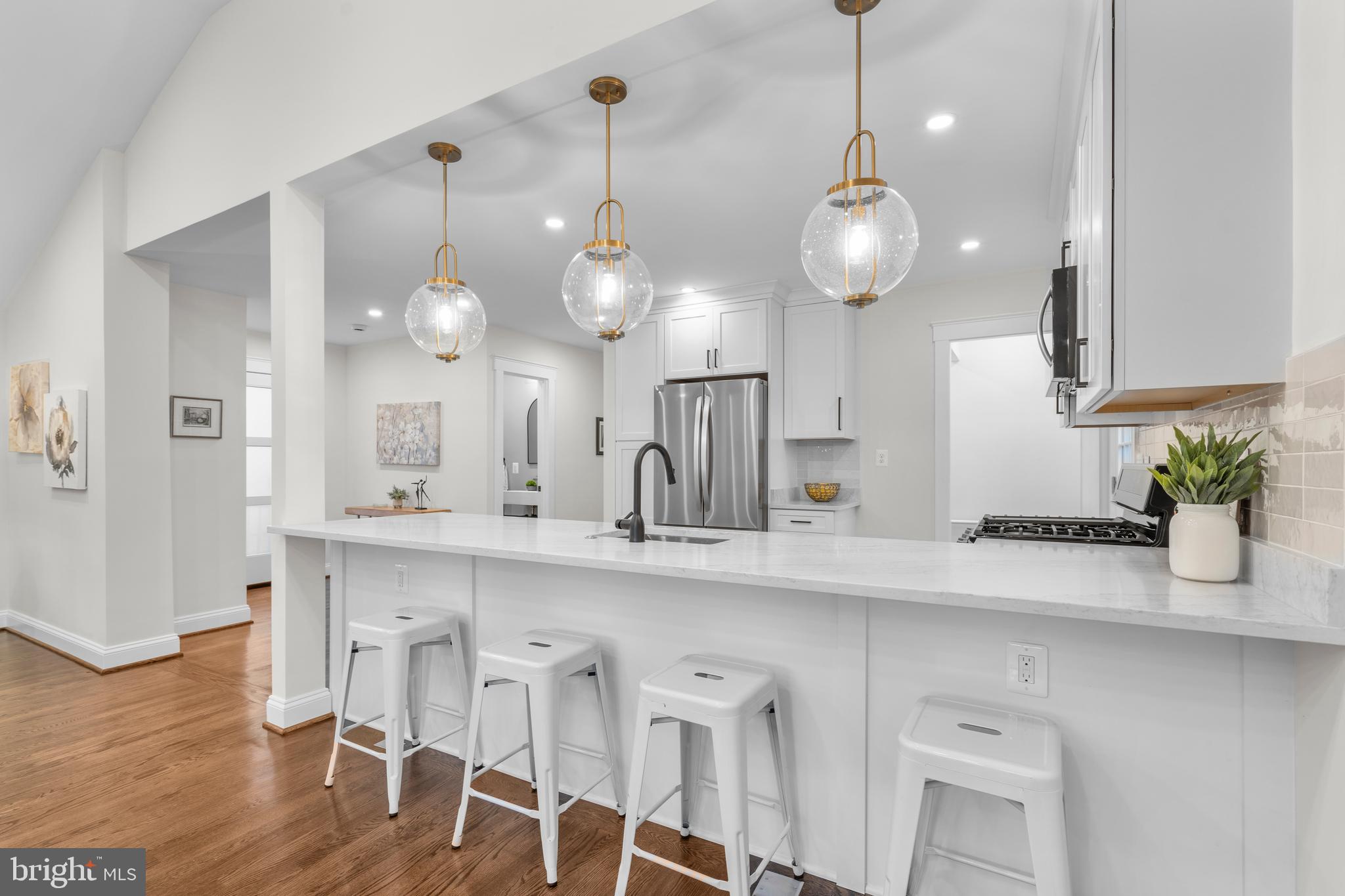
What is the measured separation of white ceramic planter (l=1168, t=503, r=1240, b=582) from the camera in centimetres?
135

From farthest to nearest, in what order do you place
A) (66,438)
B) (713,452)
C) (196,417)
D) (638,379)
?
(638,379) < (713,452) < (196,417) < (66,438)

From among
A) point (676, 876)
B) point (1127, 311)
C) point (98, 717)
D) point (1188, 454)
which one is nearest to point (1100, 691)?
point (1188, 454)

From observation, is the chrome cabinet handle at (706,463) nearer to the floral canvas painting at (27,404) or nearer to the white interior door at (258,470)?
the white interior door at (258,470)

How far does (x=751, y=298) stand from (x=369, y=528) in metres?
3.11

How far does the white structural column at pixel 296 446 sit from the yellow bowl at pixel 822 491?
3.22m

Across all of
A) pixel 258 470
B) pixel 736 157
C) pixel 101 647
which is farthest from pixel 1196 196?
pixel 258 470

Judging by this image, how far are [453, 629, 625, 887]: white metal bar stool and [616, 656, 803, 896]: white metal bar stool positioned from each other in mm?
258

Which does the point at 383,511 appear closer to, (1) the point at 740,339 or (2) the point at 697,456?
(2) the point at 697,456

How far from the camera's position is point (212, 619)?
4.54 m

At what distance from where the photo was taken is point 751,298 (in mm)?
4742

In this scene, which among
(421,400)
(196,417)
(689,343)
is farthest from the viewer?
(421,400)

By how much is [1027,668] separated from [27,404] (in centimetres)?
568

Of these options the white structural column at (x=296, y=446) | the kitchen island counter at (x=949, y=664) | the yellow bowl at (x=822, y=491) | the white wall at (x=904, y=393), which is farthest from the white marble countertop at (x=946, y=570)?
the white wall at (x=904, y=393)

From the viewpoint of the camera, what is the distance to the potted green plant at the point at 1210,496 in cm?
135
